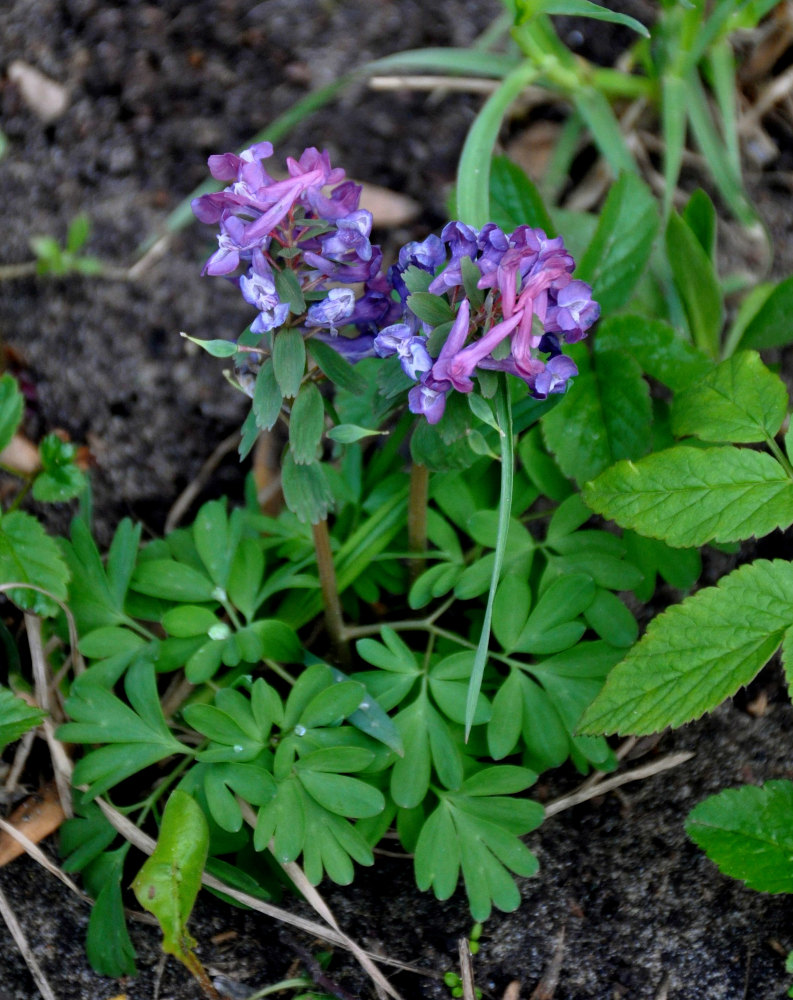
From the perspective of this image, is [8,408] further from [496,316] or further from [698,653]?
[698,653]

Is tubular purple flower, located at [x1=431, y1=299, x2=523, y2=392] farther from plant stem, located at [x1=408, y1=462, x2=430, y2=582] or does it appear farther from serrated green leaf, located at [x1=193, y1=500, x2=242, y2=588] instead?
serrated green leaf, located at [x1=193, y1=500, x2=242, y2=588]

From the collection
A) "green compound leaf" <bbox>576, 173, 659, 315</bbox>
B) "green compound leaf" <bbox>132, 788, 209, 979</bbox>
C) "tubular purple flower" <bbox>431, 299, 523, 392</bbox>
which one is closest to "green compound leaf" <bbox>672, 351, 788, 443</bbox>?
"green compound leaf" <bbox>576, 173, 659, 315</bbox>

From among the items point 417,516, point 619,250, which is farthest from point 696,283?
point 417,516

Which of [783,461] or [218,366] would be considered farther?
[218,366]

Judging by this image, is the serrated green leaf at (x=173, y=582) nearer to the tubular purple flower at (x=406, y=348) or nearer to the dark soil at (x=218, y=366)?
the dark soil at (x=218, y=366)

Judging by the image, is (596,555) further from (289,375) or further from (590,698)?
(289,375)

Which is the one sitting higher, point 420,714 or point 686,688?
point 686,688

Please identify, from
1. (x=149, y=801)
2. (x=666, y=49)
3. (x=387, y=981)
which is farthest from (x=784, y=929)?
(x=666, y=49)
